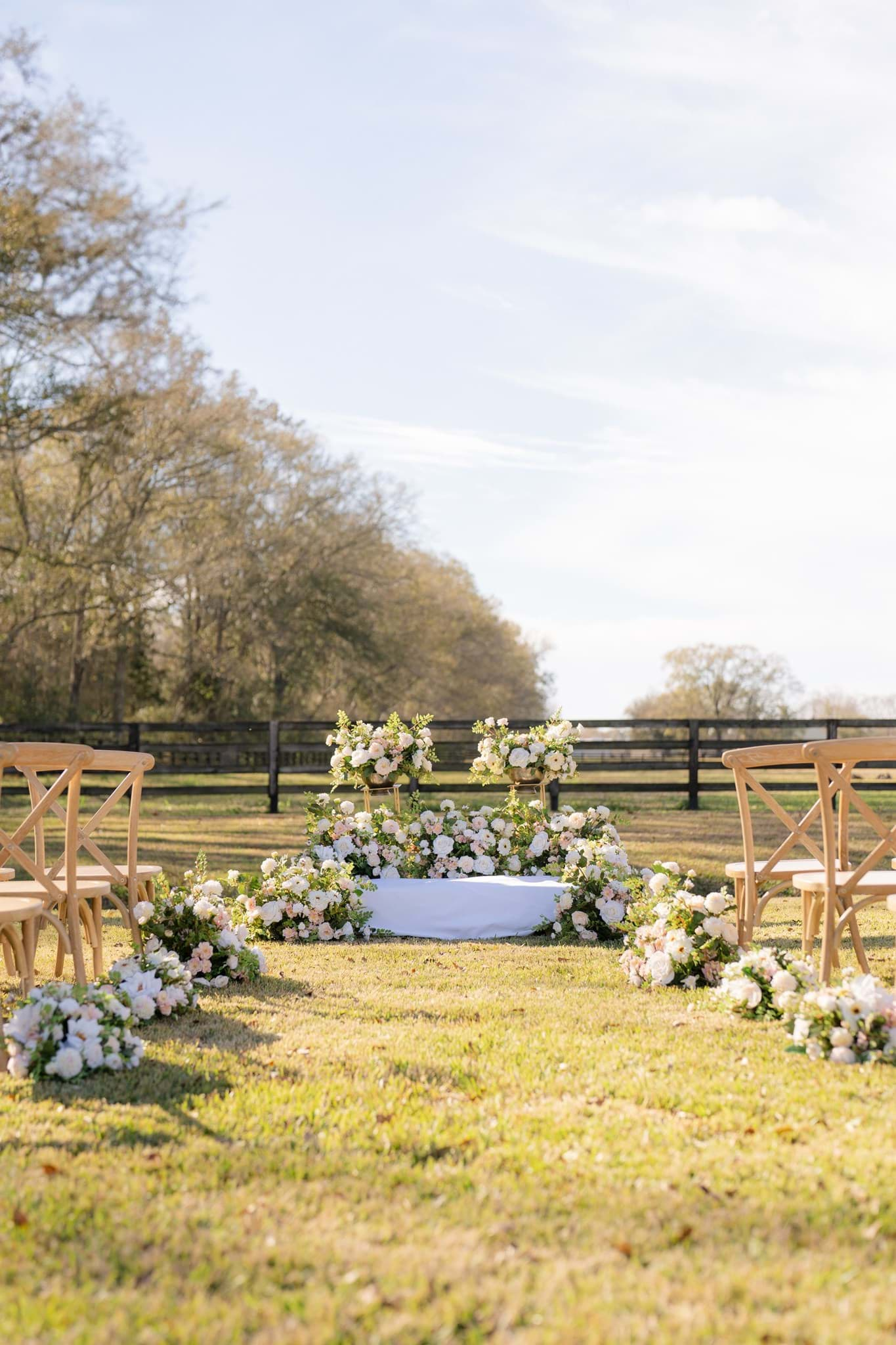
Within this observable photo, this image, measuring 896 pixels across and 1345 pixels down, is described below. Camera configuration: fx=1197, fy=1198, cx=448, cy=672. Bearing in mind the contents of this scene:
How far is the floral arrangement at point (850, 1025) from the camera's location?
3732 mm

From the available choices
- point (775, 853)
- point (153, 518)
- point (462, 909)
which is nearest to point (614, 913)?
point (462, 909)

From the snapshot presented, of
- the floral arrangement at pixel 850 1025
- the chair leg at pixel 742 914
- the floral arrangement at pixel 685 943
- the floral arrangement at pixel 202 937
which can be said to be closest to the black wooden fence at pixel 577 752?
the chair leg at pixel 742 914

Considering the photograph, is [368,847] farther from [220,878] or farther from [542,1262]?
[542,1262]

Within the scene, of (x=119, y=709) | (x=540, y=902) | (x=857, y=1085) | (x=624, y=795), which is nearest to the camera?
(x=857, y=1085)

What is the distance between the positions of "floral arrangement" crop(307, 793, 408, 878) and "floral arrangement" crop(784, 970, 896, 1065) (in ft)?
13.5

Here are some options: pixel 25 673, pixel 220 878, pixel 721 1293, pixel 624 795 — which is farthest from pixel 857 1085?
pixel 25 673

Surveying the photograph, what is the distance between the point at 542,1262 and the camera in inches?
89.7

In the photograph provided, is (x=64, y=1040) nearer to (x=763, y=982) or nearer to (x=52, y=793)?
(x=52, y=793)

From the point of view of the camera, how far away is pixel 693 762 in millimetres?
15406

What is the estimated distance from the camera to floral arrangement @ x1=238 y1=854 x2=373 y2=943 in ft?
22.3

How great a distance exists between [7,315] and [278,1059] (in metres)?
12.6

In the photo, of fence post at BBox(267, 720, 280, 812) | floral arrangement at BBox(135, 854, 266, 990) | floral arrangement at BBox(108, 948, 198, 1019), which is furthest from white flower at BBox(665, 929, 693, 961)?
fence post at BBox(267, 720, 280, 812)

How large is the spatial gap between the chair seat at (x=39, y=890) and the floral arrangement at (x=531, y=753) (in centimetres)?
348

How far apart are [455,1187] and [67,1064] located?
4.87 feet
